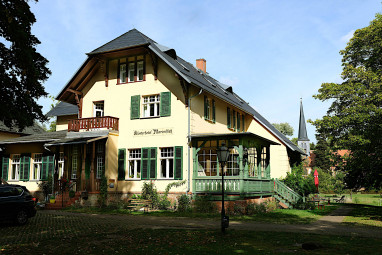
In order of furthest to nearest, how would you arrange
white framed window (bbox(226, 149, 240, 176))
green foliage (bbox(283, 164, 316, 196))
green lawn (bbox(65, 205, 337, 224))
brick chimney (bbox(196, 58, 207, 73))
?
brick chimney (bbox(196, 58, 207, 73)) → green foliage (bbox(283, 164, 316, 196)) → white framed window (bbox(226, 149, 240, 176)) → green lawn (bbox(65, 205, 337, 224))

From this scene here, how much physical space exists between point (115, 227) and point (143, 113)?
9.23 m

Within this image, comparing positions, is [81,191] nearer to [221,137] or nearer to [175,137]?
[175,137]

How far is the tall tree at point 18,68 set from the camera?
13.6m

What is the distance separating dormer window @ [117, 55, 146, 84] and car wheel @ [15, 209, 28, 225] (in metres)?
10.2

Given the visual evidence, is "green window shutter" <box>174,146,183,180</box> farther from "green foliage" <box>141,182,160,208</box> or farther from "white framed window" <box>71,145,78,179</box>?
"white framed window" <box>71,145,78,179</box>

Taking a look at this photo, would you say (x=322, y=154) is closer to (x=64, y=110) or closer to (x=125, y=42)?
(x=64, y=110)

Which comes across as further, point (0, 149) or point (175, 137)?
point (0, 149)

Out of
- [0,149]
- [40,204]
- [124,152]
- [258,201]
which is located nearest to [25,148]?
[0,149]

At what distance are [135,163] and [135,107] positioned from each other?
3.28 m

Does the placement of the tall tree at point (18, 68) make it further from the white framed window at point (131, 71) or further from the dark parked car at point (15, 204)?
the white framed window at point (131, 71)

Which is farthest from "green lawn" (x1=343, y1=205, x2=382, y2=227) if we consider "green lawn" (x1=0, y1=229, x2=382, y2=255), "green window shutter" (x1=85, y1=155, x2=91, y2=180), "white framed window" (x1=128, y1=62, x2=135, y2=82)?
"green window shutter" (x1=85, y1=155, x2=91, y2=180)

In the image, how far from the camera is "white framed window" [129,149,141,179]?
2034 centimetres

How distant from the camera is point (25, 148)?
81.5ft

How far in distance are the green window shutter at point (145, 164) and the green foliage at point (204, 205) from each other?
3410 millimetres
